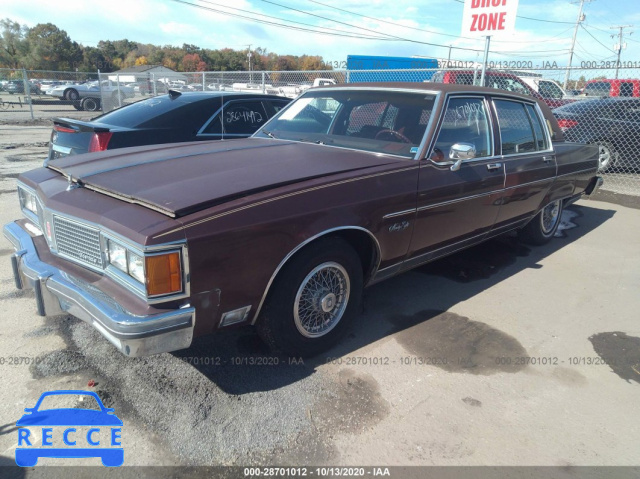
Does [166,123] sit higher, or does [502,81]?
[502,81]

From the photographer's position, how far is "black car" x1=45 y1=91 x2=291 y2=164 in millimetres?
5180

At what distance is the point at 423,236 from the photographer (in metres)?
3.59

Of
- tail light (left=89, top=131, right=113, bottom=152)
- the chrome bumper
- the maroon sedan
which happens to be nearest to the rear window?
tail light (left=89, top=131, right=113, bottom=152)

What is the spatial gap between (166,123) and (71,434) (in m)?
3.86

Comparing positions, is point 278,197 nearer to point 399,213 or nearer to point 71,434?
point 399,213

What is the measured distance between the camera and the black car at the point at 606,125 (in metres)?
9.70

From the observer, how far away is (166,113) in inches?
218

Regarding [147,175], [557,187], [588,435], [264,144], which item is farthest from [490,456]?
[557,187]

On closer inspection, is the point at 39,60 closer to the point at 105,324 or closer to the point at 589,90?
the point at 589,90

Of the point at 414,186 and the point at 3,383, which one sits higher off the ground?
the point at 414,186

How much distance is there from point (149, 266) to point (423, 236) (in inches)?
83.1

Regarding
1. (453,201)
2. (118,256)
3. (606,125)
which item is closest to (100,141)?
(118,256)

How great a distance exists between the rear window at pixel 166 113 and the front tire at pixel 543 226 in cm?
403

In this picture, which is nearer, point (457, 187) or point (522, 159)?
point (457, 187)
